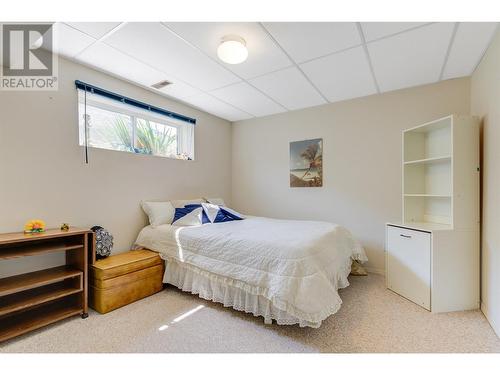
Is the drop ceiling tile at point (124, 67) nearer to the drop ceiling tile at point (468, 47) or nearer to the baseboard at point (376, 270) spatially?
the drop ceiling tile at point (468, 47)

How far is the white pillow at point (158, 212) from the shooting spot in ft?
9.23

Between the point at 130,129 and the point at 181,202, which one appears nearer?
the point at 130,129

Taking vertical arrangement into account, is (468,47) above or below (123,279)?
above

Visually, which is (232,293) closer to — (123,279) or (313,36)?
(123,279)

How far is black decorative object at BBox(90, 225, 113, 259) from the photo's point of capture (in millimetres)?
2301

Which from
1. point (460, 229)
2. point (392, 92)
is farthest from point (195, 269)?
point (392, 92)

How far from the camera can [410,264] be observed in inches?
90.5

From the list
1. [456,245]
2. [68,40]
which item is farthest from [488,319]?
[68,40]

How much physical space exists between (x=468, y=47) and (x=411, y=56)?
412mm

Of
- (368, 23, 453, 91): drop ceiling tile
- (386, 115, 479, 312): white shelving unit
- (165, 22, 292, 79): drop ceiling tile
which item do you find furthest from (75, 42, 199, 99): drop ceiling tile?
(386, 115, 479, 312): white shelving unit

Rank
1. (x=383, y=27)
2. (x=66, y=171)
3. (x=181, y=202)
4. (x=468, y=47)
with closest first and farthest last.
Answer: (x=383, y=27) < (x=468, y=47) < (x=66, y=171) < (x=181, y=202)

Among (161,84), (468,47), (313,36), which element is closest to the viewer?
(313,36)

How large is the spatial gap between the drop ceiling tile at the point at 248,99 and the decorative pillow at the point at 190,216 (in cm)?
152
